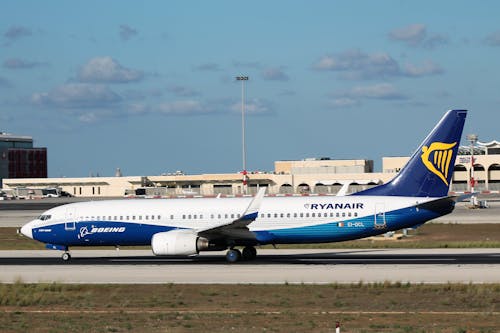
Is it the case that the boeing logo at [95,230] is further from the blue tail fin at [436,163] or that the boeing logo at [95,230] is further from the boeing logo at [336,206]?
the blue tail fin at [436,163]

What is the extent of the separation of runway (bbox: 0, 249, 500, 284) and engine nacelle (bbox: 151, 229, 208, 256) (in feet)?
2.20

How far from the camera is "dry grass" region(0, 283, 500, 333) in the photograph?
80.8 ft

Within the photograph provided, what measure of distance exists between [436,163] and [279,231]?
8.62m

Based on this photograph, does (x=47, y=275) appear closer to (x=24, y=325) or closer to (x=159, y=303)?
(x=159, y=303)

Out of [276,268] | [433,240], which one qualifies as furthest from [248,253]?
[433,240]

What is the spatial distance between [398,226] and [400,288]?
12.6 m

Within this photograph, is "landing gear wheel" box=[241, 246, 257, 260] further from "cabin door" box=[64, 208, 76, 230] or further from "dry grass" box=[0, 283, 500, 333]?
"dry grass" box=[0, 283, 500, 333]

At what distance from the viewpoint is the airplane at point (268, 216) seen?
44.4m

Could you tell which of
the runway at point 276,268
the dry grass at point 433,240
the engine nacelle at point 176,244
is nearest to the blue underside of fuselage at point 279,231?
the runway at point 276,268

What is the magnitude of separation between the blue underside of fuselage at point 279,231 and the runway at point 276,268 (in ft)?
3.42

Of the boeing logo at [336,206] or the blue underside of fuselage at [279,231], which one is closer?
the blue underside of fuselage at [279,231]

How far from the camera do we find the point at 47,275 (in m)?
40.0

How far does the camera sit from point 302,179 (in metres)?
148

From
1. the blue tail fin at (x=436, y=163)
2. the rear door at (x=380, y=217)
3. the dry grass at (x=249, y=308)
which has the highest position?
the blue tail fin at (x=436, y=163)
